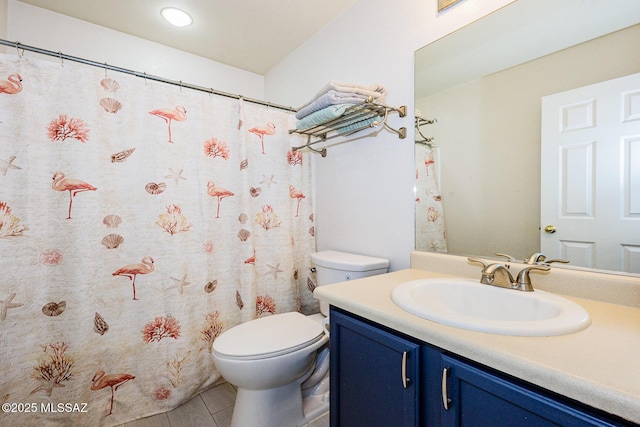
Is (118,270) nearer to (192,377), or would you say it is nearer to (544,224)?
(192,377)

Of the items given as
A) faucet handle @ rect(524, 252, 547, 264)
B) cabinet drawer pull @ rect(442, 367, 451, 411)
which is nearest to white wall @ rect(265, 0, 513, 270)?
faucet handle @ rect(524, 252, 547, 264)

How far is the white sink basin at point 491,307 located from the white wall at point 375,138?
38cm

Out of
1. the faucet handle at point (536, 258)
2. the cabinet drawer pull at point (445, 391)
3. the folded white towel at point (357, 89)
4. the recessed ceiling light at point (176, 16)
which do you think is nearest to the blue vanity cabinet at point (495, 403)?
the cabinet drawer pull at point (445, 391)

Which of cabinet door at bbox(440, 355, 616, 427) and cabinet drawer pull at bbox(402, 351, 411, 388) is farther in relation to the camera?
cabinet drawer pull at bbox(402, 351, 411, 388)

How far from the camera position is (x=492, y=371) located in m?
0.58

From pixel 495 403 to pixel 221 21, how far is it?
2.25 m

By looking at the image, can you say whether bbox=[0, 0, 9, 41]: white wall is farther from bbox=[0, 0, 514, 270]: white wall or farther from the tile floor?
the tile floor

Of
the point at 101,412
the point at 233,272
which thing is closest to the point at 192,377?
the point at 101,412

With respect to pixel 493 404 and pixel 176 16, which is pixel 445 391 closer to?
pixel 493 404

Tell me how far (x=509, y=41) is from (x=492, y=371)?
45.5 inches

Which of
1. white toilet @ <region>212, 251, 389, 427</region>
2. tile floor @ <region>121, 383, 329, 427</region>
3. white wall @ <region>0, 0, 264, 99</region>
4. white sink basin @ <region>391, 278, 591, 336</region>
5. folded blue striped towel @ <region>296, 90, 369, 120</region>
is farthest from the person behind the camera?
white wall @ <region>0, 0, 264, 99</region>

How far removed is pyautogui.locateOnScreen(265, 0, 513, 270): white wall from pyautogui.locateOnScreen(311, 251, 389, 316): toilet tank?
9 cm

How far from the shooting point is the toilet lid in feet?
3.84

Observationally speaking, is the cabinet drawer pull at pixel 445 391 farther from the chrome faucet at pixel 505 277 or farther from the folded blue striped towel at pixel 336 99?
the folded blue striped towel at pixel 336 99
